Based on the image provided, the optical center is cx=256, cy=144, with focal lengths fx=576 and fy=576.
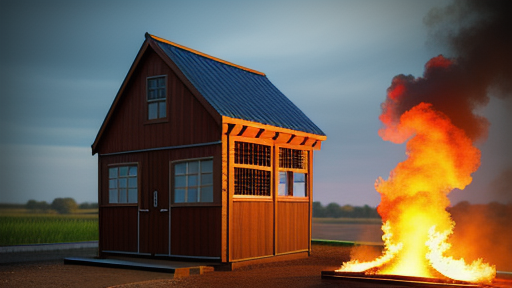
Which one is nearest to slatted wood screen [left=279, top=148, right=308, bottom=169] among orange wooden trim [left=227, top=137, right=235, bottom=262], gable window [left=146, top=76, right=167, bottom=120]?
orange wooden trim [left=227, top=137, right=235, bottom=262]

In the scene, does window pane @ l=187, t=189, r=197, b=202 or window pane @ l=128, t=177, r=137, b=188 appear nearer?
window pane @ l=187, t=189, r=197, b=202

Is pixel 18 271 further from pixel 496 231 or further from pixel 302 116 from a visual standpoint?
pixel 496 231

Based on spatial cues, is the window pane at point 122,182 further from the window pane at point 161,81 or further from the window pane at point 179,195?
the window pane at point 161,81

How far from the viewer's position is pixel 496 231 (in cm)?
3344

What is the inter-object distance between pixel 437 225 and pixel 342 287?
2.53 meters

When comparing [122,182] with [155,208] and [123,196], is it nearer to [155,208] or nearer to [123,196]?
[123,196]

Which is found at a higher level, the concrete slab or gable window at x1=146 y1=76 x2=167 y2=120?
gable window at x1=146 y1=76 x2=167 y2=120

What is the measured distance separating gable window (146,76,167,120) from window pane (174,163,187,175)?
1.70 metres

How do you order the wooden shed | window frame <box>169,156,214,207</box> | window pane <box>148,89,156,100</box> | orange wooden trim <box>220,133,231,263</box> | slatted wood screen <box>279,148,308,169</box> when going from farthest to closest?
slatted wood screen <box>279,148,308,169</box>
window pane <box>148,89,156,100</box>
the wooden shed
window frame <box>169,156,214,207</box>
orange wooden trim <box>220,133,231,263</box>

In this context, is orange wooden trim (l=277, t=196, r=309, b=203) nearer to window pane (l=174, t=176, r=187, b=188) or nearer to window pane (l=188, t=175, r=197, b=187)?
window pane (l=188, t=175, r=197, b=187)

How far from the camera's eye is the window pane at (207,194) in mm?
16438

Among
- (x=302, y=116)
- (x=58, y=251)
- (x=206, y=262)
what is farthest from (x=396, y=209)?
(x=58, y=251)

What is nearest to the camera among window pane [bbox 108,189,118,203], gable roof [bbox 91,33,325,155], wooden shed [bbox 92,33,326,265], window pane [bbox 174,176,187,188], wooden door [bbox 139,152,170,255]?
wooden shed [bbox 92,33,326,265]

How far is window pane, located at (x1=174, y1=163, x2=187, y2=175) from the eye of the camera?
56.5 feet
